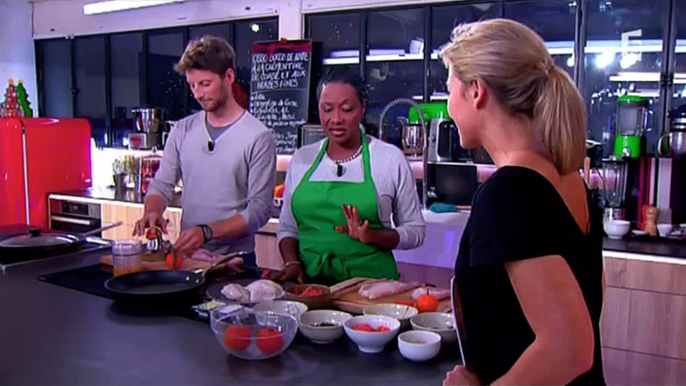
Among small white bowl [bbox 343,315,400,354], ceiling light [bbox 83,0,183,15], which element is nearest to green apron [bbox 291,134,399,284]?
small white bowl [bbox 343,315,400,354]

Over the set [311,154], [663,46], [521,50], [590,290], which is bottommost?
[590,290]

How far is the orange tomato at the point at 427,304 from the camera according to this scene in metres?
1.60

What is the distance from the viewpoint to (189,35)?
218 inches

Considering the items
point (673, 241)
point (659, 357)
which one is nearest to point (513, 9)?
point (673, 241)

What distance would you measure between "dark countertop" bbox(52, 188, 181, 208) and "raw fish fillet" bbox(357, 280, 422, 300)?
3065 millimetres

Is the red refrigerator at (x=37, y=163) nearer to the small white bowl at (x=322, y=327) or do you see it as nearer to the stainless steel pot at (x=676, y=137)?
the small white bowl at (x=322, y=327)

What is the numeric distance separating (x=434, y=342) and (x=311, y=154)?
1.16 meters

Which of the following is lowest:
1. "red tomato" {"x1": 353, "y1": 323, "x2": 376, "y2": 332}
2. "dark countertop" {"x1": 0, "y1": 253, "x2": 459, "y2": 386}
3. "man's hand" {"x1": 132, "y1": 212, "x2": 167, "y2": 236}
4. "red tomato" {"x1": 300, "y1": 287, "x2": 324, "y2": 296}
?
"dark countertop" {"x1": 0, "y1": 253, "x2": 459, "y2": 386}

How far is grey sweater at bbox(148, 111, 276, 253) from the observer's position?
2.48 meters

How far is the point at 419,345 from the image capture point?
1.32 m

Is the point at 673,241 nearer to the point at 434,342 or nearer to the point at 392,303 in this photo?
the point at 392,303

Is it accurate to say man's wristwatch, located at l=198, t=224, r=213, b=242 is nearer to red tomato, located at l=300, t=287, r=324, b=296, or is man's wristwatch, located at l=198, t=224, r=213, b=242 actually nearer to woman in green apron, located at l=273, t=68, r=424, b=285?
woman in green apron, located at l=273, t=68, r=424, b=285

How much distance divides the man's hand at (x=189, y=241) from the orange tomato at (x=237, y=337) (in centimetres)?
90

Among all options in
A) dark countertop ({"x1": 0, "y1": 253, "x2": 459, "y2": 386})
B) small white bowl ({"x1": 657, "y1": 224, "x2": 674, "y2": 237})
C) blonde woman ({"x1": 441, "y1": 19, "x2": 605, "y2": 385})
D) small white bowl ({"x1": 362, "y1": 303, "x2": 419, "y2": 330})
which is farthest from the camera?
small white bowl ({"x1": 657, "y1": 224, "x2": 674, "y2": 237})
